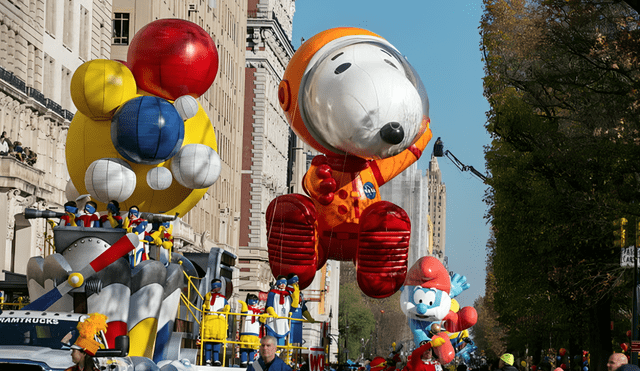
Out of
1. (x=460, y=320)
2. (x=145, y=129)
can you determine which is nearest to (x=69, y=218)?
(x=145, y=129)

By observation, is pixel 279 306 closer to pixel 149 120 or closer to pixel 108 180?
pixel 108 180

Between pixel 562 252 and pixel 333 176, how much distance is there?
11520 mm

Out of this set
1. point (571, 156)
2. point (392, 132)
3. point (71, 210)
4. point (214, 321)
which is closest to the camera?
point (71, 210)

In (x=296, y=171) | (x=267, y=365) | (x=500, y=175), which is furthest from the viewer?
(x=296, y=171)

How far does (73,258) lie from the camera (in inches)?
489

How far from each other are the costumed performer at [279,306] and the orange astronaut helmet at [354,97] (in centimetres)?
225

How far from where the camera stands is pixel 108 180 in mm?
14180

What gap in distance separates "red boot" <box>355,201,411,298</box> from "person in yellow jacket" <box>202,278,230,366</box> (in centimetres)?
235

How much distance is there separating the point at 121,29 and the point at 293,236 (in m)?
34.0

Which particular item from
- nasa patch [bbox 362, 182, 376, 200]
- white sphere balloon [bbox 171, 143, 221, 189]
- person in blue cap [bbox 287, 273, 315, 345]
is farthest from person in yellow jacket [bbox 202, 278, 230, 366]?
nasa patch [bbox 362, 182, 376, 200]

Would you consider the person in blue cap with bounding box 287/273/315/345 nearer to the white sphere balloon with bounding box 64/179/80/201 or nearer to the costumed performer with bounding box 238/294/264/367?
the costumed performer with bounding box 238/294/264/367

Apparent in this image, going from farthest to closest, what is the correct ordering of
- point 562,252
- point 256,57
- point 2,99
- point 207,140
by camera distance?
point 256,57
point 2,99
point 562,252
point 207,140

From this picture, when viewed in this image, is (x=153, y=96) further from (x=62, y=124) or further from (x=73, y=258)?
(x=62, y=124)

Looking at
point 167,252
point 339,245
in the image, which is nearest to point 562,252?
point 339,245
